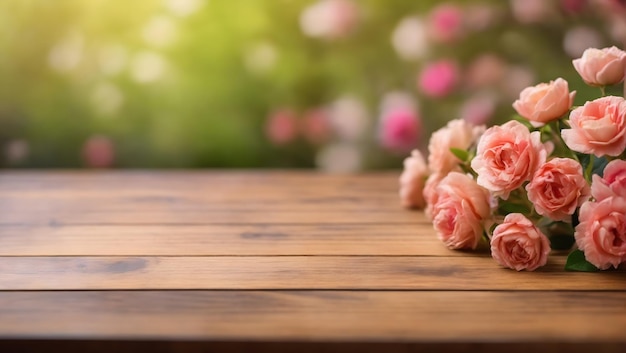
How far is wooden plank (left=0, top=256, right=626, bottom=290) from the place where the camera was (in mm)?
1051

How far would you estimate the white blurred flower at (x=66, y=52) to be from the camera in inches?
84.0

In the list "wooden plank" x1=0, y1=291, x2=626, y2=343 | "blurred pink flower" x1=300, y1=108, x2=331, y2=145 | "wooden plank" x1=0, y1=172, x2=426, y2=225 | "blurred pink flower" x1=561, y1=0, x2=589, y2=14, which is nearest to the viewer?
"wooden plank" x1=0, y1=291, x2=626, y2=343

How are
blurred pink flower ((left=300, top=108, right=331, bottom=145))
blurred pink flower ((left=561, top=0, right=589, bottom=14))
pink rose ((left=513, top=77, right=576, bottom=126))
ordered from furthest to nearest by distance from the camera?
1. blurred pink flower ((left=300, top=108, right=331, bottom=145))
2. blurred pink flower ((left=561, top=0, right=589, bottom=14))
3. pink rose ((left=513, top=77, right=576, bottom=126))

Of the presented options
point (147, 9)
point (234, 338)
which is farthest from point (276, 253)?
point (147, 9)

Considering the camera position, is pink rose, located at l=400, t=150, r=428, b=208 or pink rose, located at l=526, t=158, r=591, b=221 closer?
pink rose, located at l=526, t=158, r=591, b=221

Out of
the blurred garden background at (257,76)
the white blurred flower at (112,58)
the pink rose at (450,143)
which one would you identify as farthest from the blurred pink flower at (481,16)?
the white blurred flower at (112,58)

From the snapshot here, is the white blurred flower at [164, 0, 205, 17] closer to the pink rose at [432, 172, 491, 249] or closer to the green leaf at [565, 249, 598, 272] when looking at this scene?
the pink rose at [432, 172, 491, 249]

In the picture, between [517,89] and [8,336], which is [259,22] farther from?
[8,336]

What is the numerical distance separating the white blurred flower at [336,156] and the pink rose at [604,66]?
107cm

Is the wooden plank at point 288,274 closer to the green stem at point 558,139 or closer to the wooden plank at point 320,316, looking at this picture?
the wooden plank at point 320,316

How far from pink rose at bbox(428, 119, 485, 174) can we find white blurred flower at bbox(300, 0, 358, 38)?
84 centimetres

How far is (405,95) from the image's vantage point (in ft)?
6.96

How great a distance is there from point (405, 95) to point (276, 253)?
40.3 inches

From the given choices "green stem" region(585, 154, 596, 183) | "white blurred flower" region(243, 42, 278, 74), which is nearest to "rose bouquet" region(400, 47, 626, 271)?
"green stem" region(585, 154, 596, 183)
